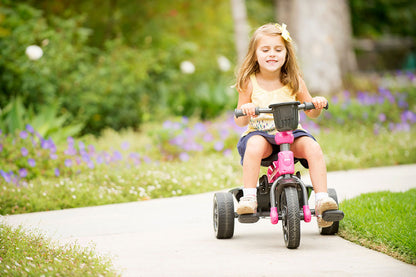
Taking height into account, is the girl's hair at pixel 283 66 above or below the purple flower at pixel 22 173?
above

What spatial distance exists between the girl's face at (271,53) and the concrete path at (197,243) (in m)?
1.32

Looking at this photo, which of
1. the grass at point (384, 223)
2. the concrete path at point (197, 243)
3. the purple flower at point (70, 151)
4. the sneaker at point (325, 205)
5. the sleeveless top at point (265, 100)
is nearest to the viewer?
the concrete path at point (197, 243)

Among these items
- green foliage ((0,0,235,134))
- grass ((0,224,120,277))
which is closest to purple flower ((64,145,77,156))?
green foliage ((0,0,235,134))

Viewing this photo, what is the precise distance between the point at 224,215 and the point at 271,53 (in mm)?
1263

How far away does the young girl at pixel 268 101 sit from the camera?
4.21m

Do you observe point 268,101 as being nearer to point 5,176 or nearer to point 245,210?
point 245,210

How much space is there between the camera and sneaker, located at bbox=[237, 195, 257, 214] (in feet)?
13.9

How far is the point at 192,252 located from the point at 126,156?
13.3ft

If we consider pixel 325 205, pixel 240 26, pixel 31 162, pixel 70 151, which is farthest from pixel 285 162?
pixel 240 26

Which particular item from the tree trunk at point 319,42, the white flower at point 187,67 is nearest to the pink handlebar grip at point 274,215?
the white flower at point 187,67

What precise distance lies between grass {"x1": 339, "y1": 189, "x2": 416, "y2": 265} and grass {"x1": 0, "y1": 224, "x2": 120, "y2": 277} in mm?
1786

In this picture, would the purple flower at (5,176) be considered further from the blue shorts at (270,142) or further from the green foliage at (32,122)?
the blue shorts at (270,142)

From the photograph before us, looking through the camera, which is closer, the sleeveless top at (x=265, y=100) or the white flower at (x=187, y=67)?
the sleeveless top at (x=265, y=100)

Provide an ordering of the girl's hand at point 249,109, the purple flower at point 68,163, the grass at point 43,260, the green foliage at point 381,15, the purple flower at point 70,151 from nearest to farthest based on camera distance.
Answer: the grass at point 43,260 < the girl's hand at point 249,109 < the purple flower at point 68,163 < the purple flower at point 70,151 < the green foliage at point 381,15
